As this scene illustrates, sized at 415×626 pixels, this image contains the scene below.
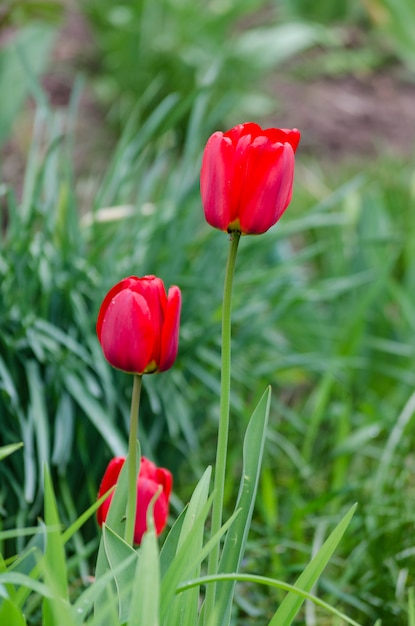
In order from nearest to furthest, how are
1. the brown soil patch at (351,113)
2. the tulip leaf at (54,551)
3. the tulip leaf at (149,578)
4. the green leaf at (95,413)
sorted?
the tulip leaf at (149,578) < the tulip leaf at (54,551) < the green leaf at (95,413) < the brown soil patch at (351,113)

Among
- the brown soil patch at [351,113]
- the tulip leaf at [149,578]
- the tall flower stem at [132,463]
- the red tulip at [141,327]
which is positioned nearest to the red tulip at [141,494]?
the tall flower stem at [132,463]

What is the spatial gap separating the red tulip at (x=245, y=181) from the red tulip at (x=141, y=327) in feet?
0.33

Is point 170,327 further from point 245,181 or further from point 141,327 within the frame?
point 245,181

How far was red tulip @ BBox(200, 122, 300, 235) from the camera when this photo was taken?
1009mm

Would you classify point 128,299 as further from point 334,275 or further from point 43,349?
point 334,275

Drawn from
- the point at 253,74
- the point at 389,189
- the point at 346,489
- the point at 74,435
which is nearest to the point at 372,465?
the point at 346,489

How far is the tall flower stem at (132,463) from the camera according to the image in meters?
1.04

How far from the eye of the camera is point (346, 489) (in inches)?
67.2

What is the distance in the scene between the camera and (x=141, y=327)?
101 cm

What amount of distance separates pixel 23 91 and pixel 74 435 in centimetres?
121

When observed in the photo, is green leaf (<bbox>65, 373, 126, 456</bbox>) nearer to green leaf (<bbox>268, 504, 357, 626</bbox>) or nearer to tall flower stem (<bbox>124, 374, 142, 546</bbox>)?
tall flower stem (<bbox>124, 374, 142, 546</bbox>)

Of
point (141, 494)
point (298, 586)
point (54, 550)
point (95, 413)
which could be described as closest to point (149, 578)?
point (54, 550)

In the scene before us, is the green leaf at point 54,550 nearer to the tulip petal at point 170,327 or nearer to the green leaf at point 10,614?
the green leaf at point 10,614

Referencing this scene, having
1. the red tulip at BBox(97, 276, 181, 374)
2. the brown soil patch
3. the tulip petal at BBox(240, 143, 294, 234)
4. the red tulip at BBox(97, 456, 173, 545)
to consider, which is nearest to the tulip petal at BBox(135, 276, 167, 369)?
the red tulip at BBox(97, 276, 181, 374)
